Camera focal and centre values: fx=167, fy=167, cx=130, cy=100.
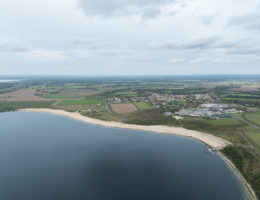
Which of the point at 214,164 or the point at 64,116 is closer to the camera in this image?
the point at 214,164


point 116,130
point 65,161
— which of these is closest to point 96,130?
point 116,130

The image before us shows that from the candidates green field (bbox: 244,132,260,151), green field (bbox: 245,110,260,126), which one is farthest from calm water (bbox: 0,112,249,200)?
green field (bbox: 245,110,260,126)

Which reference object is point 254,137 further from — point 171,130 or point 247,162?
point 171,130

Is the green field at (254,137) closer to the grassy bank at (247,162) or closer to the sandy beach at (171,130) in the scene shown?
the grassy bank at (247,162)

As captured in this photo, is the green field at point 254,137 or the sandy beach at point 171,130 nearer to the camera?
the green field at point 254,137

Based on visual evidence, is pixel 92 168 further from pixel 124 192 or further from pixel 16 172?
pixel 16 172

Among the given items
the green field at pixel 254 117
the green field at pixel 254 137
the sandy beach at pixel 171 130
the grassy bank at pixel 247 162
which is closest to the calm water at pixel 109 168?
the grassy bank at pixel 247 162

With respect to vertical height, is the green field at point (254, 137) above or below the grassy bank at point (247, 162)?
above

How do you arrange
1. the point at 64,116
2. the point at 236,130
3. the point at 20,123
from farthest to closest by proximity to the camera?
the point at 64,116
the point at 20,123
the point at 236,130
